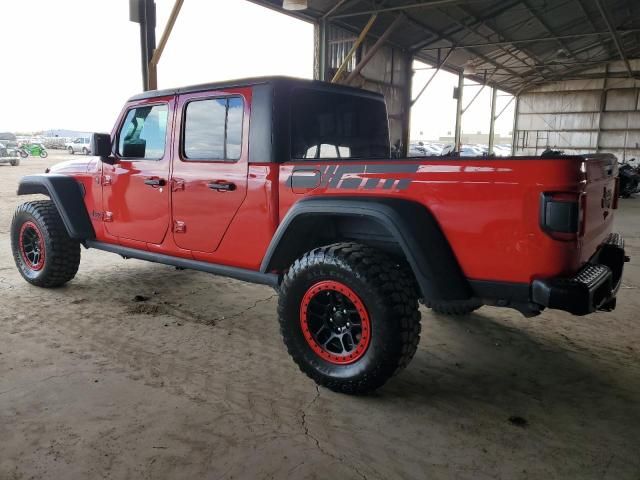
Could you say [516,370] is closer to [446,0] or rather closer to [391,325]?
[391,325]

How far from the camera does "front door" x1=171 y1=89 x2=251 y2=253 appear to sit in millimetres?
3094

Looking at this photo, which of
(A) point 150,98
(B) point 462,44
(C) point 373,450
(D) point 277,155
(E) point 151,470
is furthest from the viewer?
(B) point 462,44

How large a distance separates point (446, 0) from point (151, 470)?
11.3 meters

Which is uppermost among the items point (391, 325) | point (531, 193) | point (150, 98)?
point (150, 98)

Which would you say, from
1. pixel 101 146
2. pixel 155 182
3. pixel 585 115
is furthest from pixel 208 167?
pixel 585 115

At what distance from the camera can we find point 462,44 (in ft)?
50.9

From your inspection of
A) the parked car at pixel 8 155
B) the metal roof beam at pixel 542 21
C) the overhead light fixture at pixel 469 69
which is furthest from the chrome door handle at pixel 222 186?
the parked car at pixel 8 155

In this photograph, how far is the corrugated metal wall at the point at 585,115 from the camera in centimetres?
2267

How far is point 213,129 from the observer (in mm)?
3279

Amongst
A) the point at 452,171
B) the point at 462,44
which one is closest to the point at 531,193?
the point at 452,171

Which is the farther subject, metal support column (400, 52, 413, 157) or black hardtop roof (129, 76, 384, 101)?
metal support column (400, 52, 413, 157)

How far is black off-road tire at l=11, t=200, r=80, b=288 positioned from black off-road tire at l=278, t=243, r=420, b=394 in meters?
2.57

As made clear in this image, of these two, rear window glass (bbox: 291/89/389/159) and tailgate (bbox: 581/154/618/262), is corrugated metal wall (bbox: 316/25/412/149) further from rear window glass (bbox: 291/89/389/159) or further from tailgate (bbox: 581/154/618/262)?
tailgate (bbox: 581/154/618/262)

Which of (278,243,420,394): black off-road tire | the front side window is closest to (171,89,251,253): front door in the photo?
the front side window
